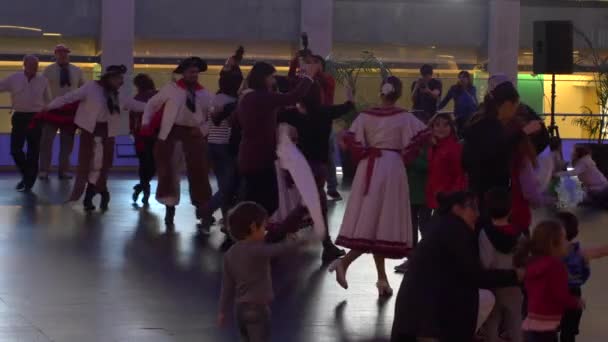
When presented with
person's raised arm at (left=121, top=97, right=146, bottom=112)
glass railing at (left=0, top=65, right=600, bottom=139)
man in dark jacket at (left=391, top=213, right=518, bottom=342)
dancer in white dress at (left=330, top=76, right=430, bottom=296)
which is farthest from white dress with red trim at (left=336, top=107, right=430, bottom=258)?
glass railing at (left=0, top=65, right=600, bottom=139)

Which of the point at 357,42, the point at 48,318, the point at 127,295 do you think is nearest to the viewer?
the point at 48,318

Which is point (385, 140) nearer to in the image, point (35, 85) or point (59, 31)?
point (35, 85)

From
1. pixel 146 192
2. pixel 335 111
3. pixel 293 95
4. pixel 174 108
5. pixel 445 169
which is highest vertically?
pixel 293 95

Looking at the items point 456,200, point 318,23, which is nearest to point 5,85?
point 318,23

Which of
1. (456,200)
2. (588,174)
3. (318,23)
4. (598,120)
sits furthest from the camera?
(318,23)

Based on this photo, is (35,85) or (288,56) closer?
(35,85)

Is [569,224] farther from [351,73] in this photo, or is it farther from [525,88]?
[525,88]

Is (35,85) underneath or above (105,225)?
above

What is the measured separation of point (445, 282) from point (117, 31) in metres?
26.2

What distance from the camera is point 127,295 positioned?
11.4 m

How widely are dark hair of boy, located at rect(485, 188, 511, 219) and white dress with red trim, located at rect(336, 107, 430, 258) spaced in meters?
2.90

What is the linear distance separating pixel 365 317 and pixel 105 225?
6.57 meters

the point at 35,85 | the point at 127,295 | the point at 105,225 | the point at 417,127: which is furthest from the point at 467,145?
the point at 35,85

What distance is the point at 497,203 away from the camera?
8.81 metres
